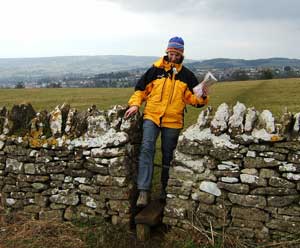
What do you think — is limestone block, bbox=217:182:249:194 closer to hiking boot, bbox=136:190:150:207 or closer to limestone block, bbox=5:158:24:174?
hiking boot, bbox=136:190:150:207

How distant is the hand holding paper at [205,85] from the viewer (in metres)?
5.87

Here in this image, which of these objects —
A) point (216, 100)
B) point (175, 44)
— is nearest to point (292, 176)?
point (175, 44)

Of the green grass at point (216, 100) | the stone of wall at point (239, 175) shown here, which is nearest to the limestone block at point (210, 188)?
the stone of wall at point (239, 175)

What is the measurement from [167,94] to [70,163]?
196cm

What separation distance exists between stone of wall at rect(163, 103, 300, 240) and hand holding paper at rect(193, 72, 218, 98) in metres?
0.40

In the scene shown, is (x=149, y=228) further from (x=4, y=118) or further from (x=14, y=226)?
(x=4, y=118)

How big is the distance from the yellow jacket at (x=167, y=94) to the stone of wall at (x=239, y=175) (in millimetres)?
538

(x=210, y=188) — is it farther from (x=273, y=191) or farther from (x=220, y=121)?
(x=220, y=121)


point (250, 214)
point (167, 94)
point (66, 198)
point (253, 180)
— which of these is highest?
point (167, 94)

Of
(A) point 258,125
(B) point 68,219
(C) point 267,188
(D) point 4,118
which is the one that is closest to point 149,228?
(B) point 68,219

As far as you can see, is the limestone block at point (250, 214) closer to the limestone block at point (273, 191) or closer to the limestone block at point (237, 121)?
the limestone block at point (273, 191)

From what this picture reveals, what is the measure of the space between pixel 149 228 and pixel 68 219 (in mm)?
1432

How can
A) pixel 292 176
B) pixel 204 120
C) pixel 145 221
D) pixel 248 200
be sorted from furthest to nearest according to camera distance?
pixel 145 221 < pixel 204 120 < pixel 248 200 < pixel 292 176

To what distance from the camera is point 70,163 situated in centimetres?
620
